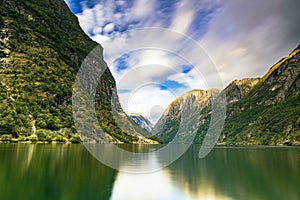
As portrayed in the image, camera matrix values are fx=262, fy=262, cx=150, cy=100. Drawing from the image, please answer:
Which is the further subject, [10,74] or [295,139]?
[295,139]

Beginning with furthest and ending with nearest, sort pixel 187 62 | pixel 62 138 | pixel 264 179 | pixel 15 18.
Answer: pixel 15 18 < pixel 62 138 < pixel 187 62 < pixel 264 179

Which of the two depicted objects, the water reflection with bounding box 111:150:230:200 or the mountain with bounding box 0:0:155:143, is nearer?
the water reflection with bounding box 111:150:230:200

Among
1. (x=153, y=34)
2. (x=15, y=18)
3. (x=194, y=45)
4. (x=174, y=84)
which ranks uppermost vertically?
(x=15, y=18)

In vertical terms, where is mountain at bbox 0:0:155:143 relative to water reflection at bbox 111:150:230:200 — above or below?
above

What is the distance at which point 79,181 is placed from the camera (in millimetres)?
26688

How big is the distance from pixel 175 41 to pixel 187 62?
5780 millimetres

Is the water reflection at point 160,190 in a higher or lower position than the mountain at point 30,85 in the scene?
lower

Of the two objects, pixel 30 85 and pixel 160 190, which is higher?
pixel 30 85

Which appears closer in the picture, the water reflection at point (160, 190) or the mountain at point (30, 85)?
the water reflection at point (160, 190)

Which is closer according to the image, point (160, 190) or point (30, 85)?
point (160, 190)

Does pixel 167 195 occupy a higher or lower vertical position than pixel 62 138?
lower

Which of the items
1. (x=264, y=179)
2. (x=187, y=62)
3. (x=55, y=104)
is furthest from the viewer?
(x=55, y=104)

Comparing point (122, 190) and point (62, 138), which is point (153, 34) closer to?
point (122, 190)

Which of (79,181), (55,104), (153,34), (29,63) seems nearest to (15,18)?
(29,63)
